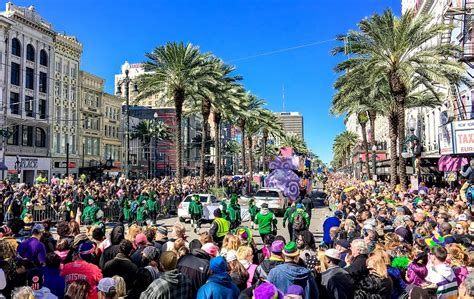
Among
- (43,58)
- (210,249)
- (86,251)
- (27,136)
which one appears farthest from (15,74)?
(210,249)

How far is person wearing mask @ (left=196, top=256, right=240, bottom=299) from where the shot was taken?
4441 millimetres

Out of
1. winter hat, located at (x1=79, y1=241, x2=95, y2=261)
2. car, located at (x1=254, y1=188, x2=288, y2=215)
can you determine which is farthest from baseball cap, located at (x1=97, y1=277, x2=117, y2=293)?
car, located at (x1=254, y1=188, x2=288, y2=215)

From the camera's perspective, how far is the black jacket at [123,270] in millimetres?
5389

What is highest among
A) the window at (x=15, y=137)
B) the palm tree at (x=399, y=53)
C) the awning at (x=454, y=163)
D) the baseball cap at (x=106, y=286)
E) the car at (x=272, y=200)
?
the palm tree at (x=399, y=53)

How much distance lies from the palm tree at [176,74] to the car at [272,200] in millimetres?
6899

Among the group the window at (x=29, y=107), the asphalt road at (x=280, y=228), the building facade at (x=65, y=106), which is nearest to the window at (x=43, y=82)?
the building facade at (x=65, y=106)

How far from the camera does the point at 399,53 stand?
21.0 metres

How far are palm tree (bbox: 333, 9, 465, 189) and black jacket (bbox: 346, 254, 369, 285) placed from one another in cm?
1644

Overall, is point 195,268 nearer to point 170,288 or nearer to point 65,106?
point 170,288

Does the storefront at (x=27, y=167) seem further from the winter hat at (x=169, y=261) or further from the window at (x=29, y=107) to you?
the winter hat at (x=169, y=261)

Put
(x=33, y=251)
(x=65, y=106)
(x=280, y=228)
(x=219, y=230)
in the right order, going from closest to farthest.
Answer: (x=33, y=251) < (x=219, y=230) < (x=280, y=228) < (x=65, y=106)

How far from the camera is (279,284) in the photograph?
15.5 feet

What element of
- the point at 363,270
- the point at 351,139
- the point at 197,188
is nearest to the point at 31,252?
the point at 363,270

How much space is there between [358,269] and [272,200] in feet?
57.6
